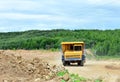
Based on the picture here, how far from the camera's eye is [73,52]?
137ft

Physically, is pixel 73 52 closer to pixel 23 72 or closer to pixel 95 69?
pixel 95 69

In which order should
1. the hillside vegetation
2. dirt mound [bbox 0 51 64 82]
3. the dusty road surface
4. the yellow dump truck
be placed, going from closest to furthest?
dirt mound [bbox 0 51 64 82], the dusty road surface, the yellow dump truck, the hillside vegetation

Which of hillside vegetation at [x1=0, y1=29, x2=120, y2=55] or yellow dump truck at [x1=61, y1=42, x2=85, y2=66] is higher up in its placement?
yellow dump truck at [x1=61, y1=42, x2=85, y2=66]

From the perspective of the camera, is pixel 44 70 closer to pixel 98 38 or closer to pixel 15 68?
pixel 15 68

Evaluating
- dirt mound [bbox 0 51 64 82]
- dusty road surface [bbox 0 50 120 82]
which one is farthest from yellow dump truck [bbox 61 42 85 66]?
dirt mound [bbox 0 51 64 82]

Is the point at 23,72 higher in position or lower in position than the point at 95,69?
higher

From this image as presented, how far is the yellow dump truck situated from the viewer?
1639 inches

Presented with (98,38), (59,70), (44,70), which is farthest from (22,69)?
(98,38)

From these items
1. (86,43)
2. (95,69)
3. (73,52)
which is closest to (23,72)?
(95,69)

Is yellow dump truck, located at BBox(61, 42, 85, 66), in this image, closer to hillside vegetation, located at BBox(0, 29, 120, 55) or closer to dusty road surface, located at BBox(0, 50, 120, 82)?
dusty road surface, located at BBox(0, 50, 120, 82)

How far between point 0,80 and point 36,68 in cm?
474

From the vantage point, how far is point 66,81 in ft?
64.3

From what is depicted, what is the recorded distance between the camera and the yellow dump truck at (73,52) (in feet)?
137

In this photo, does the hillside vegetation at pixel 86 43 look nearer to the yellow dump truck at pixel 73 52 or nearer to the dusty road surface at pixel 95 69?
the dusty road surface at pixel 95 69
